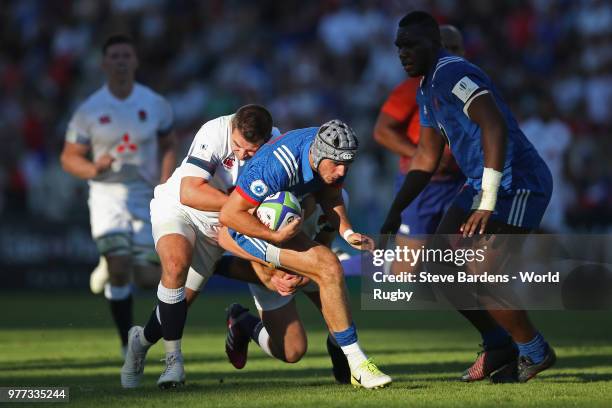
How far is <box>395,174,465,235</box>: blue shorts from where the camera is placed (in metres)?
10.4

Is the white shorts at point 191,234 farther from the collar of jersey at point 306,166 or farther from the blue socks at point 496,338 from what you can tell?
the blue socks at point 496,338

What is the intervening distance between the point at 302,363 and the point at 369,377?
2.67m

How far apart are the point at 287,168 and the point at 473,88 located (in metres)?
1.30

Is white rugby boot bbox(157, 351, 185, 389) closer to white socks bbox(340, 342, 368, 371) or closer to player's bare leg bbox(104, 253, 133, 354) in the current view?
white socks bbox(340, 342, 368, 371)

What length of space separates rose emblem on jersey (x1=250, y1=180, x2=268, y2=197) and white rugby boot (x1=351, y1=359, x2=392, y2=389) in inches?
47.7

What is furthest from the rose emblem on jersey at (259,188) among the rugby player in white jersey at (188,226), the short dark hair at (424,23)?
the short dark hair at (424,23)

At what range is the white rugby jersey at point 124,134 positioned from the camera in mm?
11758

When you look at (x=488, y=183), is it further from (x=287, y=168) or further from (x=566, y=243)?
(x=566, y=243)

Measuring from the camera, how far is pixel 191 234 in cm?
859

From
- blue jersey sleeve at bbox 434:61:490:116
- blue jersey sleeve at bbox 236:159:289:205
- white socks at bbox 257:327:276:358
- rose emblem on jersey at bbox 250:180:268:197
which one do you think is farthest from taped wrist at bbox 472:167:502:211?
white socks at bbox 257:327:276:358

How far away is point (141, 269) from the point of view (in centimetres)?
1368

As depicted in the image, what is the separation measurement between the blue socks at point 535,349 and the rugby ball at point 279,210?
1723mm

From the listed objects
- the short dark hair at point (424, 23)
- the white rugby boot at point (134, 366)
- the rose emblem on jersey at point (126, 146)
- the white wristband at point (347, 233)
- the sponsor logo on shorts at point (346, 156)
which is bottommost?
the white rugby boot at point (134, 366)

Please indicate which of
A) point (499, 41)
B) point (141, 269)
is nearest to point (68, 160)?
point (141, 269)
